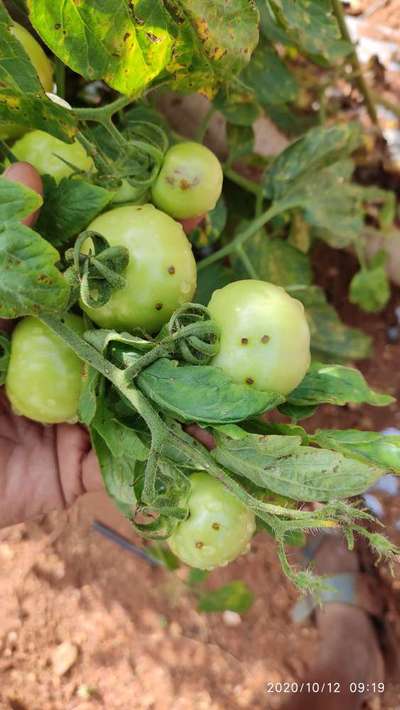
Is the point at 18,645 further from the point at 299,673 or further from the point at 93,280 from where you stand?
the point at 93,280

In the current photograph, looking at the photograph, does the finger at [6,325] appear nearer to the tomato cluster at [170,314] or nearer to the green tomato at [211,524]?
the tomato cluster at [170,314]

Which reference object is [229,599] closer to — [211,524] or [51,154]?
[211,524]

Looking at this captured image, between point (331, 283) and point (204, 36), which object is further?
point (331, 283)

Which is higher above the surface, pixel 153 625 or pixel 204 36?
pixel 204 36

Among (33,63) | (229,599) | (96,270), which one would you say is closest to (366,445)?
(96,270)

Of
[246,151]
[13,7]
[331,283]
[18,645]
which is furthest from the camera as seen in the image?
[331,283]

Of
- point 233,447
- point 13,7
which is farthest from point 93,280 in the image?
point 13,7

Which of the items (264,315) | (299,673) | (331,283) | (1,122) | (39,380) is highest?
(1,122)
